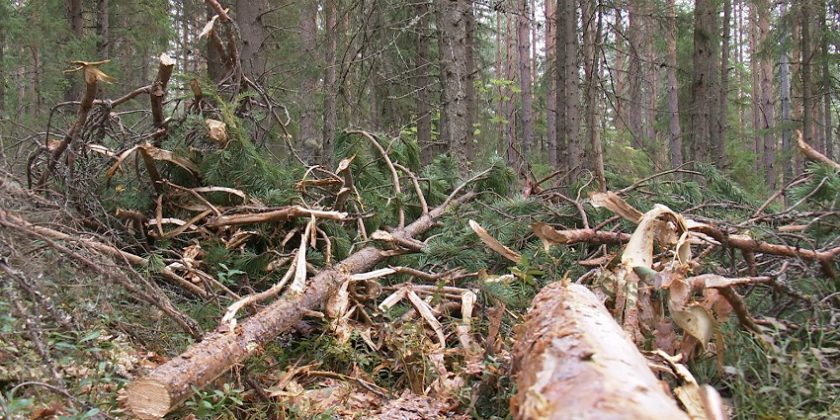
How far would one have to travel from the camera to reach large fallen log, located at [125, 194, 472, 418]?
2.21 meters

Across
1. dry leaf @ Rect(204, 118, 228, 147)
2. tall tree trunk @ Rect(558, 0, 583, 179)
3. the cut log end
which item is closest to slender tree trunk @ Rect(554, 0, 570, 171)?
tall tree trunk @ Rect(558, 0, 583, 179)

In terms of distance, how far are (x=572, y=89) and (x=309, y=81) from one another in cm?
505

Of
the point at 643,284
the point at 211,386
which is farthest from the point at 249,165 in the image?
the point at 643,284

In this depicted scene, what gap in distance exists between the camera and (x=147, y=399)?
7.24ft

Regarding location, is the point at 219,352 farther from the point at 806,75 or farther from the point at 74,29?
the point at 806,75

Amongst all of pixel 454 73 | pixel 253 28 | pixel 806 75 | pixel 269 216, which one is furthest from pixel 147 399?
pixel 806 75

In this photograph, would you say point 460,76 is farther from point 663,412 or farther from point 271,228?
point 663,412

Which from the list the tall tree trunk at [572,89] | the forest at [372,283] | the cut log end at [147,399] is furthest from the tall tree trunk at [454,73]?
the cut log end at [147,399]

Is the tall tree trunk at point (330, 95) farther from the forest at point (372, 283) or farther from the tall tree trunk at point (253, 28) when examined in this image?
the tall tree trunk at point (253, 28)

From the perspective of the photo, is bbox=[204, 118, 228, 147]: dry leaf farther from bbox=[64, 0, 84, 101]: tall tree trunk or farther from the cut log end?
bbox=[64, 0, 84, 101]: tall tree trunk

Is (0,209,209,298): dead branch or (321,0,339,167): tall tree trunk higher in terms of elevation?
(321,0,339,167): tall tree trunk

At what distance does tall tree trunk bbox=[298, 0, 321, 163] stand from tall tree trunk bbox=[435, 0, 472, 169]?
172cm

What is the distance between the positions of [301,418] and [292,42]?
1150 cm

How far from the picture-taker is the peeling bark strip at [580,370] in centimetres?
147
